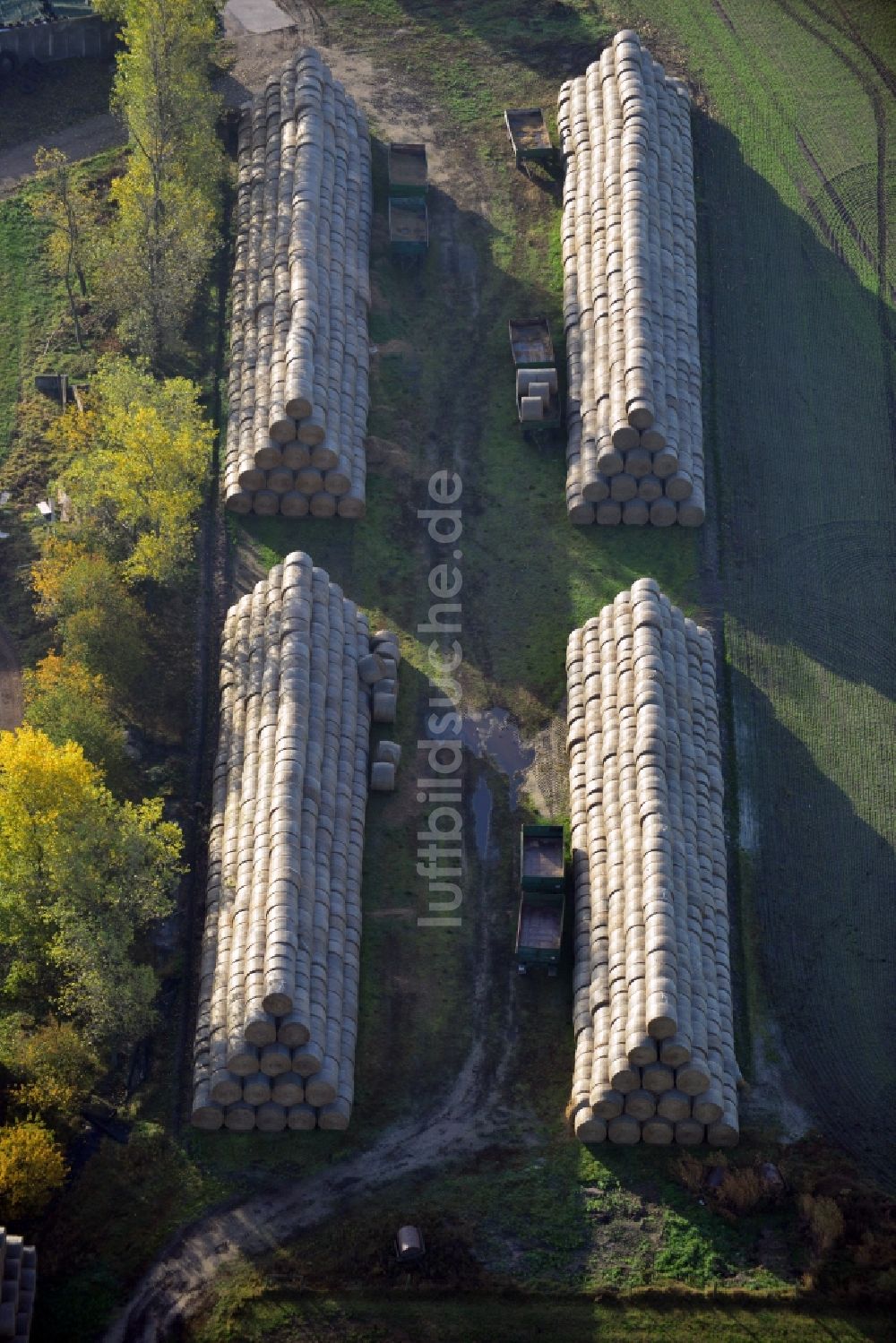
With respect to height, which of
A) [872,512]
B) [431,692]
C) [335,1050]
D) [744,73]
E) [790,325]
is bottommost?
[335,1050]

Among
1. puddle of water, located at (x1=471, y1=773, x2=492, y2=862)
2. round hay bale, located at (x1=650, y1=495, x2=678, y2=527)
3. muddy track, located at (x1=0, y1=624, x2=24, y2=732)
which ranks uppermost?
round hay bale, located at (x1=650, y1=495, x2=678, y2=527)

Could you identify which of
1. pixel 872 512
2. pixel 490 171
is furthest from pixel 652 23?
pixel 872 512

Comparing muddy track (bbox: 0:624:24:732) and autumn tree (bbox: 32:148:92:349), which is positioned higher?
autumn tree (bbox: 32:148:92:349)

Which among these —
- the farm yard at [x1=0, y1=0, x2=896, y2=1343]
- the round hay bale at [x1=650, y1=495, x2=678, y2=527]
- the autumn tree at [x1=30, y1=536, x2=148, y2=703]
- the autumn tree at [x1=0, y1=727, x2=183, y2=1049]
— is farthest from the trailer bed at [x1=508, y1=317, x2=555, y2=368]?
the autumn tree at [x1=0, y1=727, x2=183, y2=1049]

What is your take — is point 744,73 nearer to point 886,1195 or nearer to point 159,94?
point 159,94

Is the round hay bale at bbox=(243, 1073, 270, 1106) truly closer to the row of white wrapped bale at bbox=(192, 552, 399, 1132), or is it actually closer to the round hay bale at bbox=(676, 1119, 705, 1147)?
the row of white wrapped bale at bbox=(192, 552, 399, 1132)

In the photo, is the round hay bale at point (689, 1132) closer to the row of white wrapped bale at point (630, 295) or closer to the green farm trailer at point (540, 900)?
the green farm trailer at point (540, 900)

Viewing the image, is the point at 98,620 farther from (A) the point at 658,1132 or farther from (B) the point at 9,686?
(A) the point at 658,1132
